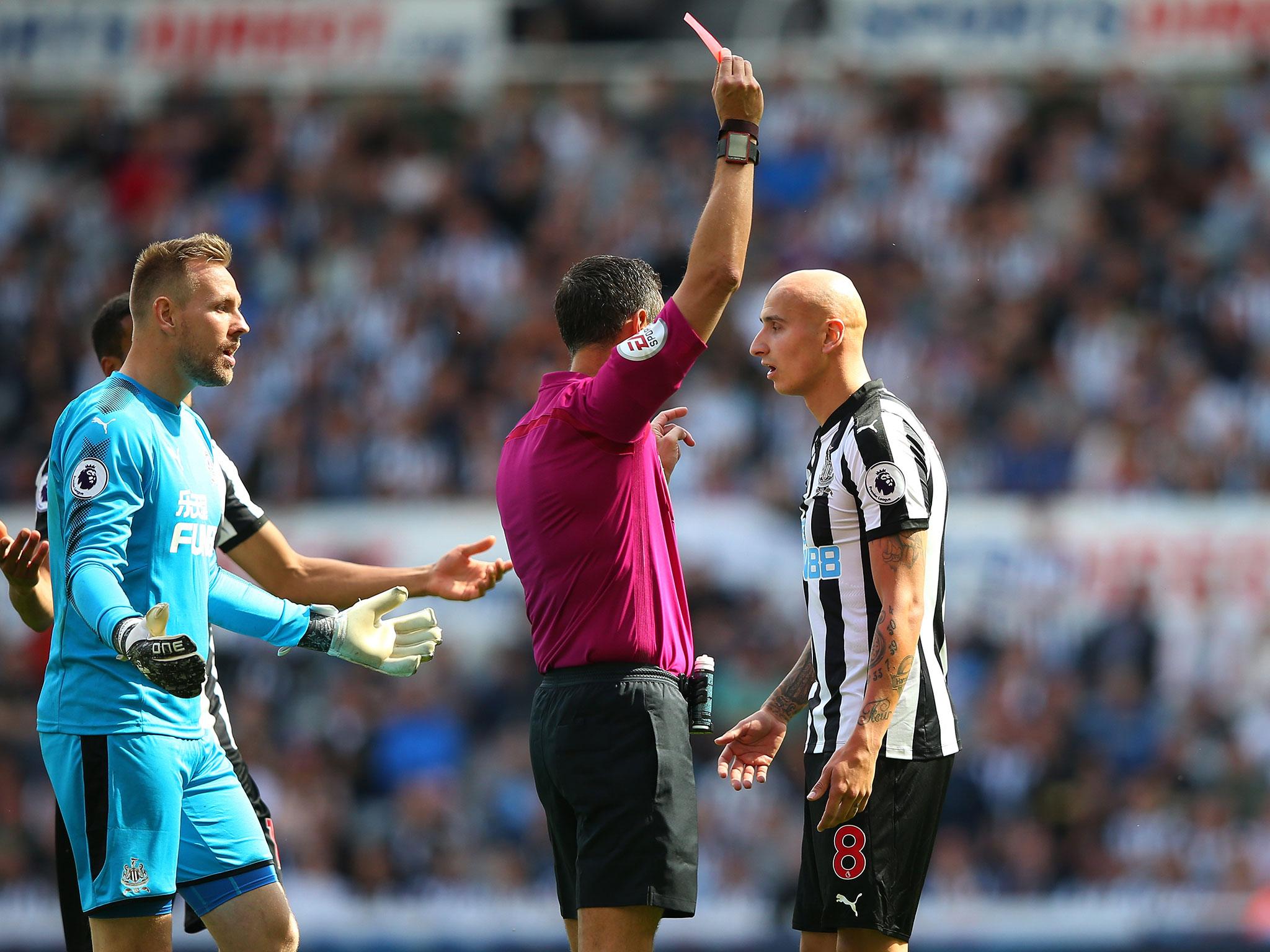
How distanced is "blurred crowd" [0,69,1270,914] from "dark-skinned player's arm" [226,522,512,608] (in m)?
6.75

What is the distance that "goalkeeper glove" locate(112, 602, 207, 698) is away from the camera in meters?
4.20

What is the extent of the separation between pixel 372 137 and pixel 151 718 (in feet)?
40.6

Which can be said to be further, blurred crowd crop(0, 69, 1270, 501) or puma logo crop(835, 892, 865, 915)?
blurred crowd crop(0, 69, 1270, 501)

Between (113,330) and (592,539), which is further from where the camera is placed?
(113,330)

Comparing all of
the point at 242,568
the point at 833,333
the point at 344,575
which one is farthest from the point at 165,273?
the point at 833,333

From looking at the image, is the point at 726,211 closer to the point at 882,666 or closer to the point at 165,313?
the point at 882,666

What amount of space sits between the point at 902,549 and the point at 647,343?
0.97m

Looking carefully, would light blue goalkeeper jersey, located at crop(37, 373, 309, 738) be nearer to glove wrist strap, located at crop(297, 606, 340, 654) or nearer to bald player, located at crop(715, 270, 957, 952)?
glove wrist strap, located at crop(297, 606, 340, 654)

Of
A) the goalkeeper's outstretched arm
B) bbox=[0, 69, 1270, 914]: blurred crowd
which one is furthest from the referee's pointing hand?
bbox=[0, 69, 1270, 914]: blurred crowd

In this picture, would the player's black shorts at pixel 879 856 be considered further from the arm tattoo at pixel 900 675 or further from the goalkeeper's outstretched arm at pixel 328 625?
the goalkeeper's outstretched arm at pixel 328 625

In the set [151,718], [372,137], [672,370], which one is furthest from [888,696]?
[372,137]

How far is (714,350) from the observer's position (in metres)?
14.2

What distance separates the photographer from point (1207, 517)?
1262 cm

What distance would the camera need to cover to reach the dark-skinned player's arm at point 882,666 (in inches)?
172
